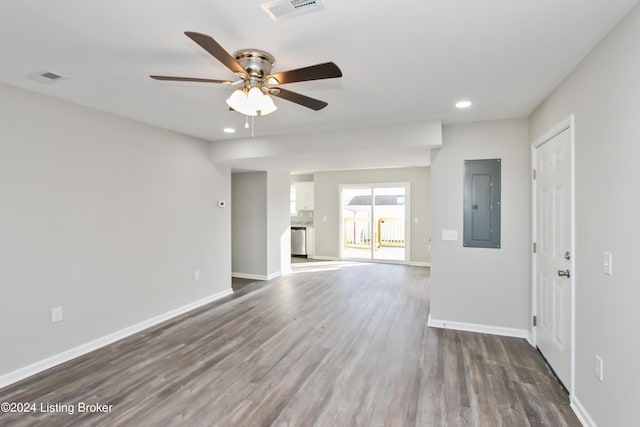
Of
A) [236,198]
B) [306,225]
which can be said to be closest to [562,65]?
[236,198]

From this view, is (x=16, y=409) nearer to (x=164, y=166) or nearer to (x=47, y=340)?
(x=47, y=340)

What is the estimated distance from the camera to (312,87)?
261 centimetres

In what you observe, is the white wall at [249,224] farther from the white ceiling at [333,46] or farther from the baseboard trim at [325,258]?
the white ceiling at [333,46]

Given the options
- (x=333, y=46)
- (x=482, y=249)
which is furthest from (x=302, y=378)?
(x=333, y=46)

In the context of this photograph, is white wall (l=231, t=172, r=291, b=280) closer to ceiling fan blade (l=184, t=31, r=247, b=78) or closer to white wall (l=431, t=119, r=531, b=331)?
white wall (l=431, t=119, r=531, b=331)

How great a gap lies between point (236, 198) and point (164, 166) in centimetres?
232

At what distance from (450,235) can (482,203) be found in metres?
0.51

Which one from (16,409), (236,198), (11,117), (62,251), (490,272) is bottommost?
(16,409)

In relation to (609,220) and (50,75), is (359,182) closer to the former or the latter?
(609,220)

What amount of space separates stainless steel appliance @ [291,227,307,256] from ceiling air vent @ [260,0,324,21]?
7269 mm

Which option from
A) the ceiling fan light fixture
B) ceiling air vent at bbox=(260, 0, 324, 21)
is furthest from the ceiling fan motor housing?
ceiling air vent at bbox=(260, 0, 324, 21)

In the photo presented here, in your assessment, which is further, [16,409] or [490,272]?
[490,272]

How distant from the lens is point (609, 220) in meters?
1.79

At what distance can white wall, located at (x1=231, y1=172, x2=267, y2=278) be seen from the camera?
5.99 meters
